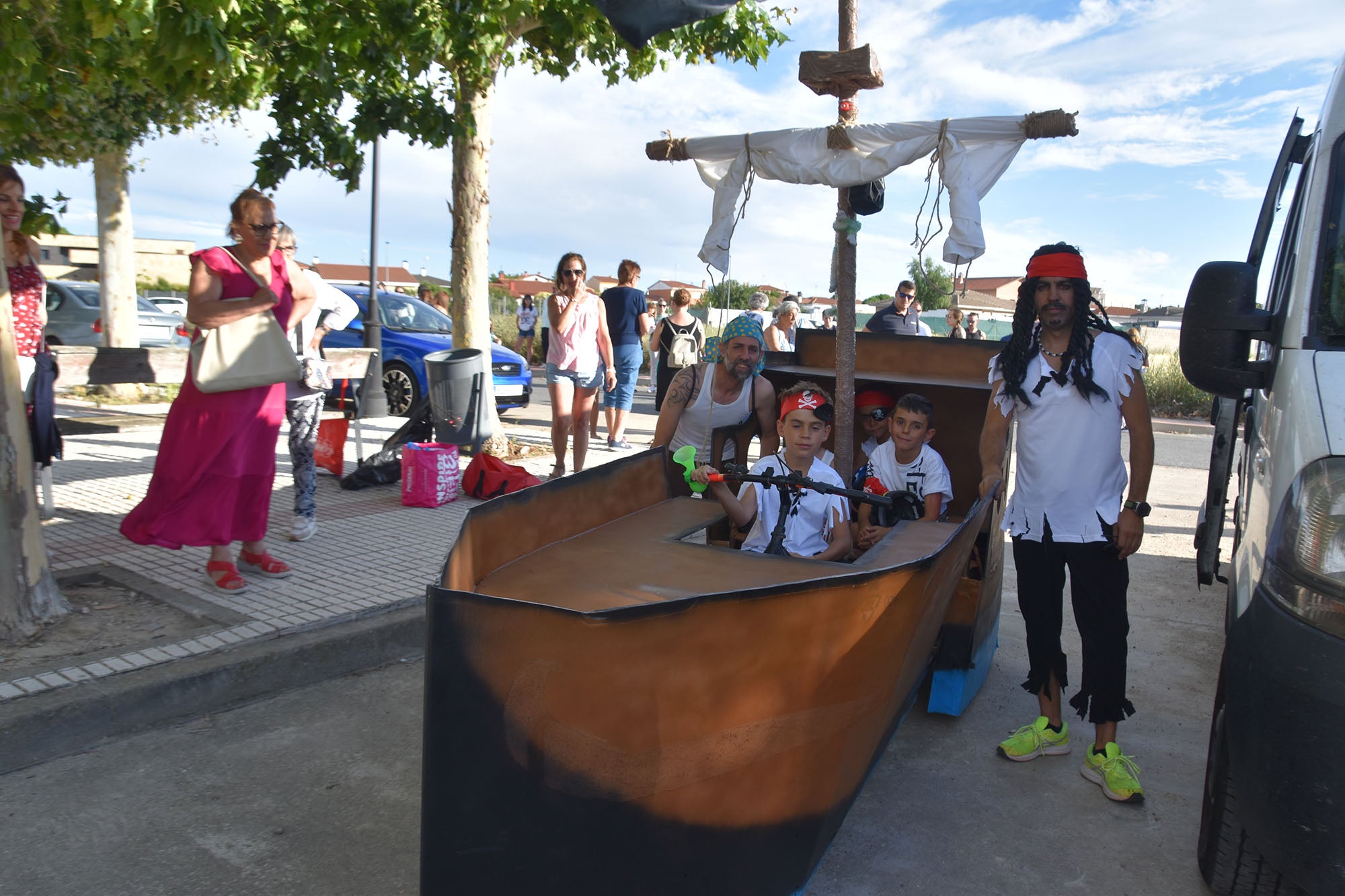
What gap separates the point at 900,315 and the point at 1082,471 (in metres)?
7.35

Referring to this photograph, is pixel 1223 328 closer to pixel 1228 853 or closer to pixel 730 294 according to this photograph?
pixel 1228 853

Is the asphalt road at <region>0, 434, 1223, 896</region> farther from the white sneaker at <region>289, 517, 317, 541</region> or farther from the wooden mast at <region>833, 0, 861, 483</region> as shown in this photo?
the white sneaker at <region>289, 517, 317, 541</region>

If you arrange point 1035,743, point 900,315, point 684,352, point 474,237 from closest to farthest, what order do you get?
point 1035,743, point 474,237, point 684,352, point 900,315

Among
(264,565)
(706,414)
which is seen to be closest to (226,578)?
(264,565)

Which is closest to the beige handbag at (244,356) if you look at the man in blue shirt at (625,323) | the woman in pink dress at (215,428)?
the woman in pink dress at (215,428)

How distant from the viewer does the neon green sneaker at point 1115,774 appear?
3295 millimetres

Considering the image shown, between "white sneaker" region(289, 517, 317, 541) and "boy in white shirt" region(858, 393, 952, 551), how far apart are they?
11.4 feet

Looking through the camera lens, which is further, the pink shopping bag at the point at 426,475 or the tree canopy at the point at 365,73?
the pink shopping bag at the point at 426,475

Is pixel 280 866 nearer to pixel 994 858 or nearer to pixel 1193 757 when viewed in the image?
pixel 994 858

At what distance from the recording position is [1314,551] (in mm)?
2076

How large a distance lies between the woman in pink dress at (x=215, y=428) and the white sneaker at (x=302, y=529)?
45.3 inches

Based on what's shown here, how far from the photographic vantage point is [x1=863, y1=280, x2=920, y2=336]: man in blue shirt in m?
10.2

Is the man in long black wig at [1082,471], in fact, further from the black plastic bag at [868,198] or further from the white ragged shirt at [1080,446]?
the black plastic bag at [868,198]

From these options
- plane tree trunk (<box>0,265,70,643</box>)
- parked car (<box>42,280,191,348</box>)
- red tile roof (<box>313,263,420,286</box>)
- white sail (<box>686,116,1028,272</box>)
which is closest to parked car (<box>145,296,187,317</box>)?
parked car (<box>42,280,191,348</box>)
